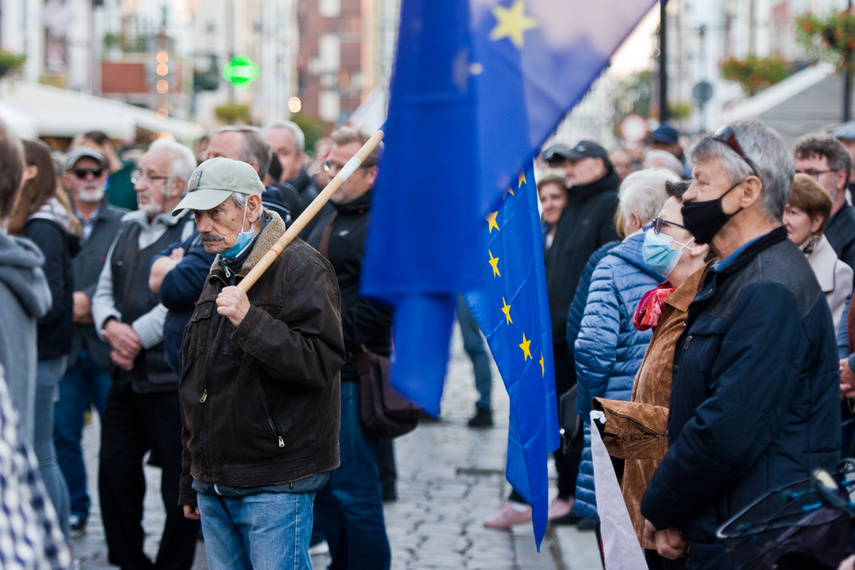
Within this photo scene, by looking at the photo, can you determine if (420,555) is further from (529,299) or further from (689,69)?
(689,69)

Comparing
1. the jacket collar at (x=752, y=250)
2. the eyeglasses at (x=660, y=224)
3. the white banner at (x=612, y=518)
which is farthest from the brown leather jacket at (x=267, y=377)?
the jacket collar at (x=752, y=250)

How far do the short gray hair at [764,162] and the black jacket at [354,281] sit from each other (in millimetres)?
2246

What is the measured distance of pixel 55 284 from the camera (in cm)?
520

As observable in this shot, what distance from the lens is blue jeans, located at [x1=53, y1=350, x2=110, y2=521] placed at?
6555mm

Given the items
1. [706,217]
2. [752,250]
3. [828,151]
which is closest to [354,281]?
[706,217]

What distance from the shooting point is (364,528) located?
502cm

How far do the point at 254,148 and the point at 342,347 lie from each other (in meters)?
1.74

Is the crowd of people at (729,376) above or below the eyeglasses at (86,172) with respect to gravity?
below

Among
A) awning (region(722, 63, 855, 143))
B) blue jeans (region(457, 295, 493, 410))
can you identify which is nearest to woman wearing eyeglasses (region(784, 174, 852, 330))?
blue jeans (region(457, 295, 493, 410))

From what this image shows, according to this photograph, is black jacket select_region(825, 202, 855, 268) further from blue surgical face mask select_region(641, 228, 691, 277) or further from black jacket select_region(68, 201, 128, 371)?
black jacket select_region(68, 201, 128, 371)

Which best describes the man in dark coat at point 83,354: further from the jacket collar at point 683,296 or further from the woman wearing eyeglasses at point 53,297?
the jacket collar at point 683,296

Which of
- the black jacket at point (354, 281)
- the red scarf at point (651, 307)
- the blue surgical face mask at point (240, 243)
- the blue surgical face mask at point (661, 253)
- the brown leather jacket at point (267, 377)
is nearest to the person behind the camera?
the brown leather jacket at point (267, 377)

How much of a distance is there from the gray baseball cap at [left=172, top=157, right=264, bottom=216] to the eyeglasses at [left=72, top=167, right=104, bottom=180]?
3671mm

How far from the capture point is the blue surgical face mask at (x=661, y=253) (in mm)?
4238
